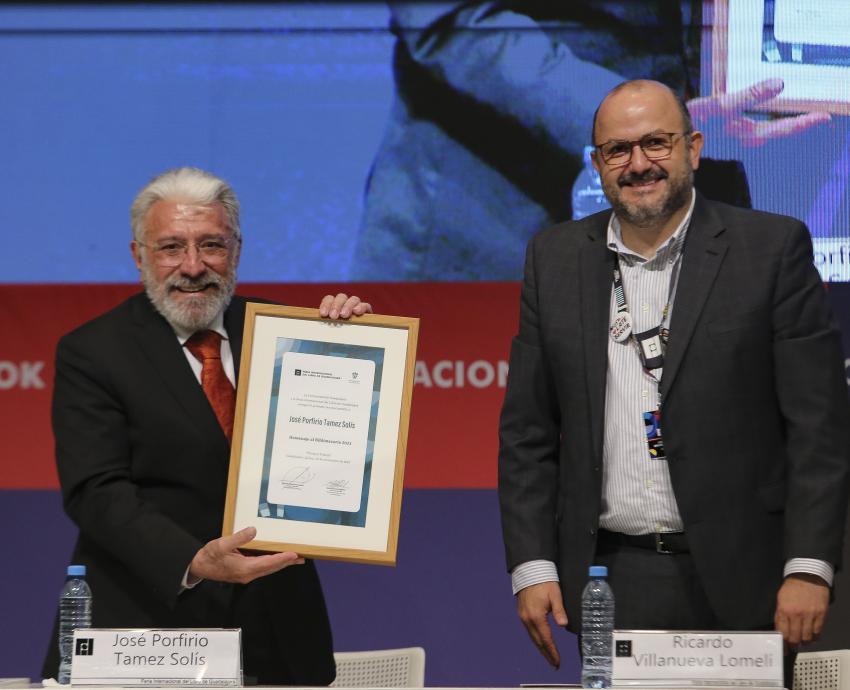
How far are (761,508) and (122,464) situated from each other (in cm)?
155

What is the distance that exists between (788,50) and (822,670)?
2.23 metres

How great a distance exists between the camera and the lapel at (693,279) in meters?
2.85

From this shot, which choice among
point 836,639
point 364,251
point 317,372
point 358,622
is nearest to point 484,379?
point 364,251

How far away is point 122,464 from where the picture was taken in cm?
311

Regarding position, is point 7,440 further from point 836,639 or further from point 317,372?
point 836,639

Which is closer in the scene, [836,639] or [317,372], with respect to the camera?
[317,372]

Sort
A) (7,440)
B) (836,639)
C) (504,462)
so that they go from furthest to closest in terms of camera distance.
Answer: (7,440), (836,639), (504,462)

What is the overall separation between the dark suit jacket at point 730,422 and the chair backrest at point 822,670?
103 centimetres

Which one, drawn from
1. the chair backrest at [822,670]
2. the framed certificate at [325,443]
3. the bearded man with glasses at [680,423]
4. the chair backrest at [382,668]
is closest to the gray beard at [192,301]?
the framed certificate at [325,443]

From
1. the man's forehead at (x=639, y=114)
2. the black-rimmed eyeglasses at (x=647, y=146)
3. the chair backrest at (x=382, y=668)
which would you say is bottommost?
the chair backrest at (x=382, y=668)

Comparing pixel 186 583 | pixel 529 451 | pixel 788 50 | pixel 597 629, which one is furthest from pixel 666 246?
pixel 788 50

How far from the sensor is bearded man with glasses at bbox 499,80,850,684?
2809 millimetres
